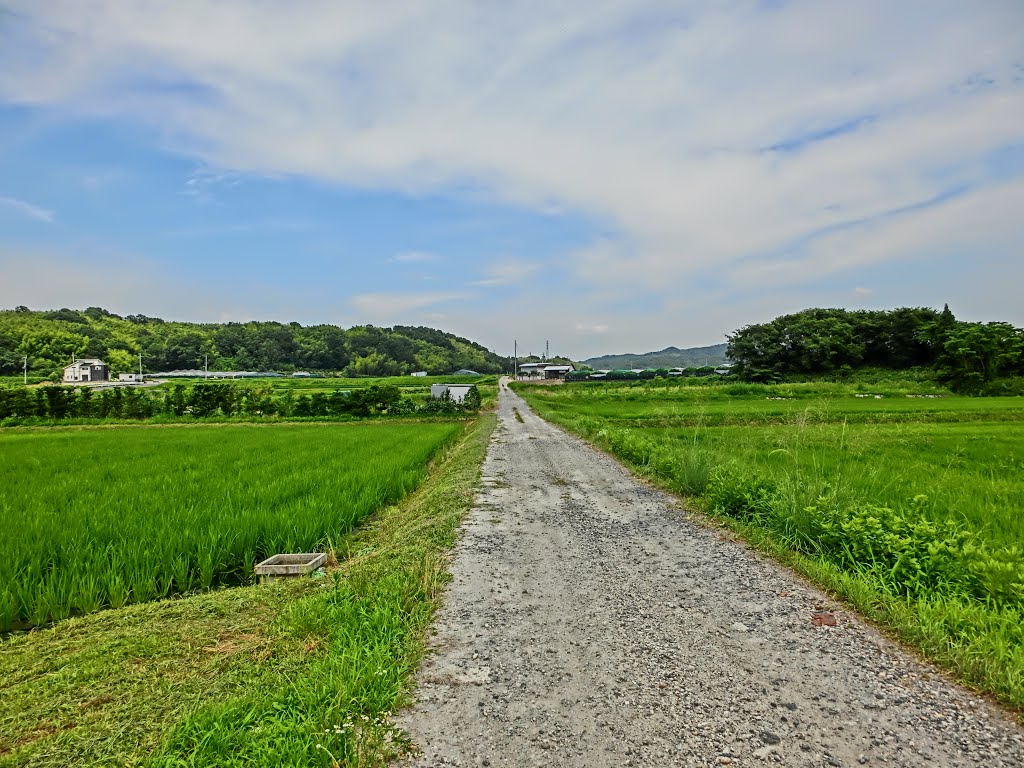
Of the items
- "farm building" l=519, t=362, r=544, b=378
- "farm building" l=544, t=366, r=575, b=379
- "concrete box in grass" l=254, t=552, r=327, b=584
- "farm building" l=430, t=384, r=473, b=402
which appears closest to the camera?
"concrete box in grass" l=254, t=552, r=327, b=584

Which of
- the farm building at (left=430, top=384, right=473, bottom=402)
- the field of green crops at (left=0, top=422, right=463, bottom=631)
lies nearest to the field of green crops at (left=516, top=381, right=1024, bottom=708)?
the field of green crops at (left=0, top=422, right=463, bottom=631)

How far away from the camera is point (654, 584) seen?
4391 mm

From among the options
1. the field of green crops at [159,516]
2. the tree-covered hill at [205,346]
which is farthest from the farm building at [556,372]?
the field of green crops at [159,516]

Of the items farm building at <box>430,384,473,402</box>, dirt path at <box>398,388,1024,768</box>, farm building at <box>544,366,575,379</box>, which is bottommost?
dirt path at <box>398,388,1024,768</box>

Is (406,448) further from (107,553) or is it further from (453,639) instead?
(453,639)

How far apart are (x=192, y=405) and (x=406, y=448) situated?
2296 cm

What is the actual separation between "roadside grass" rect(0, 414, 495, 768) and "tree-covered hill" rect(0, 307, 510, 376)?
7509 centimetres

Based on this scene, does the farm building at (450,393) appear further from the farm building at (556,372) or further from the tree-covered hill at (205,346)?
the tree-covered hill at (205,346)

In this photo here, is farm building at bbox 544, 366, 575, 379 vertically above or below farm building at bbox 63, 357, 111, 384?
below

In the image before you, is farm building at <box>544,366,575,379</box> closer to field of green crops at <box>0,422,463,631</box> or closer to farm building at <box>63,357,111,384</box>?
farm building at <box>63,357,111,384</box>

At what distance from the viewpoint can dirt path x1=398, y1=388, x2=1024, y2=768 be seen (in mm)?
2275

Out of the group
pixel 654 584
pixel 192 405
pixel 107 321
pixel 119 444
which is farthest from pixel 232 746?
pixel 107 321

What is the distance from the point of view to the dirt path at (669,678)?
7.47 feet

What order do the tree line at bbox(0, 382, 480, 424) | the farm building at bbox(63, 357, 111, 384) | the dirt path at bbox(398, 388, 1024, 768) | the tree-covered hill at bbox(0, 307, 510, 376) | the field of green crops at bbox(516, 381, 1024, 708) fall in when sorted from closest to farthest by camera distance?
the dirt path at bbox(398, 388, 1024, 768) → the field of green crops at bbox(516, 381, 1024, 708) → the tree line at bbox(0, 382, 480, 424) → the farm building at bbox(63, 357, 111, 384) → the tree-covered hill at bbox(0, 307, 510, 376)
